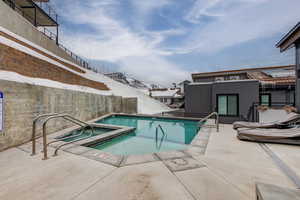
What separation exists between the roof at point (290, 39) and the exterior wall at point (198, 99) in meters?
3.98

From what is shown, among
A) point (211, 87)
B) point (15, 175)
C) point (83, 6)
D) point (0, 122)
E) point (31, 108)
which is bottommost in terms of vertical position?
point (15, 175)

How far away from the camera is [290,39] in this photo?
6242mm

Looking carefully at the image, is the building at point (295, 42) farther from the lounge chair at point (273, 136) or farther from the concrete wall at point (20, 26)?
the concrete wall at point (20, 26)

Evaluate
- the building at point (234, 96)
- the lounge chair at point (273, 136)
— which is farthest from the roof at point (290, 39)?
the lounge chair at point (273, 136)

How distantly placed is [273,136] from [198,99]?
5.83 metres

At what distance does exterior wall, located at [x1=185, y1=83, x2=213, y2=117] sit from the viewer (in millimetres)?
9711

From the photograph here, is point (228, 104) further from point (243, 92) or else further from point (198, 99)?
point (198, 99)

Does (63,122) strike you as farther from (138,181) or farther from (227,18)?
(227,18)

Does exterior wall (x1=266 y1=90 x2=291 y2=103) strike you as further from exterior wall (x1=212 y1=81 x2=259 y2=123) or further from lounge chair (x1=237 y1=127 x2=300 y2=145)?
lounge chair (x1=237 y1=127 x2=300 y2=145)

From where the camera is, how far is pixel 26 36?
11.6 metres

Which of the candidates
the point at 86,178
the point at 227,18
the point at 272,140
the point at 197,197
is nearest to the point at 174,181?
the point at 197,197

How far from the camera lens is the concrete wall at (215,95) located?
822 cm

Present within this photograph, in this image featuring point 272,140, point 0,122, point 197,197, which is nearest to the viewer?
point 197,197

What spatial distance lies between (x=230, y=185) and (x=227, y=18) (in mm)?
9088
